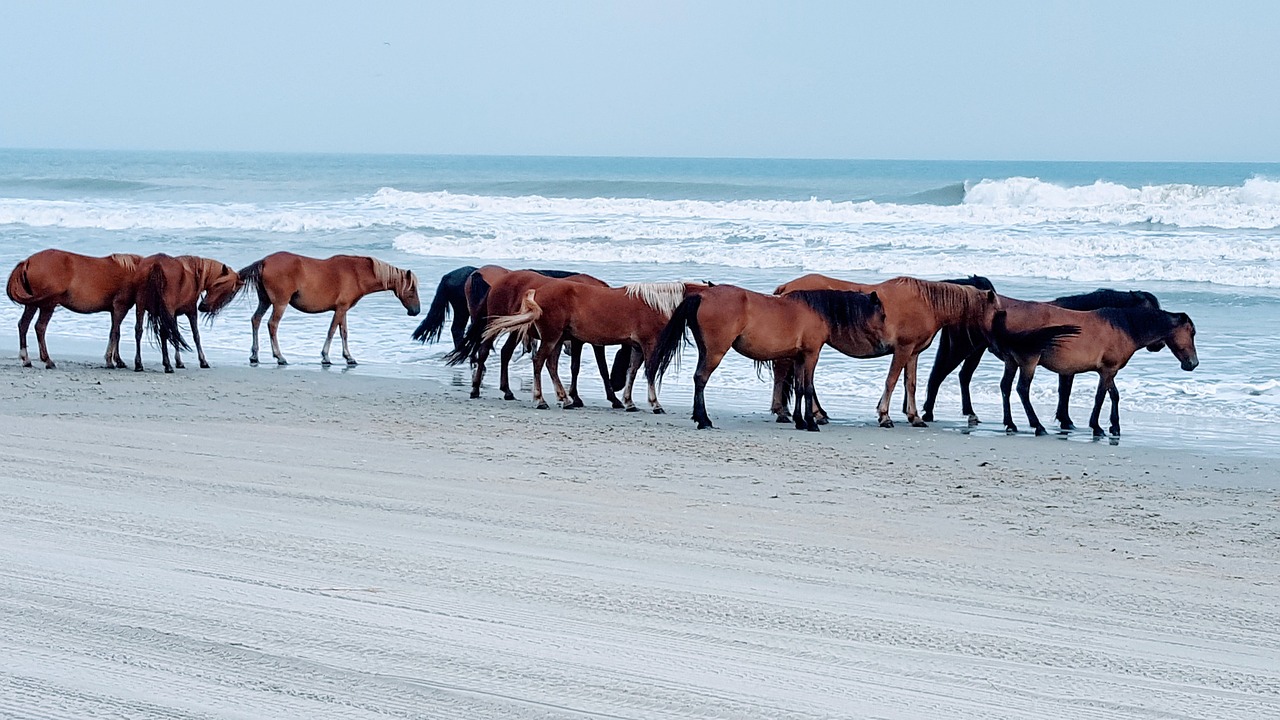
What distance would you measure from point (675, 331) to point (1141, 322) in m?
3.87

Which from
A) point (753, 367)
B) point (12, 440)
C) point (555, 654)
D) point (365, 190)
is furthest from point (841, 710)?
point (365, 190)

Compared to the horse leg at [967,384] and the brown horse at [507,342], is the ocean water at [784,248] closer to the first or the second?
the horse leg at [967,384]

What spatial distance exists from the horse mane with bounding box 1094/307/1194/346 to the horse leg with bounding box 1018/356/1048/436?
722 mm

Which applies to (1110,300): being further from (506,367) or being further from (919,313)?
(506,367)

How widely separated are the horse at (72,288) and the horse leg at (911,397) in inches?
279

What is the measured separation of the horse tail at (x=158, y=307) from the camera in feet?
38.9

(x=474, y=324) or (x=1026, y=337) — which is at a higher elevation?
(x=1026, y=337)

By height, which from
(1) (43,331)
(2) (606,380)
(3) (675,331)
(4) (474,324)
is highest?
(3) (675,331)

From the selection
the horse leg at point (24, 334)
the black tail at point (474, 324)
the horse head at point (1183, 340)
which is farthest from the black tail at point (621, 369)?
the horse leg at point (24, 334)

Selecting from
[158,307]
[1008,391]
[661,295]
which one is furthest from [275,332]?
[1008,391]

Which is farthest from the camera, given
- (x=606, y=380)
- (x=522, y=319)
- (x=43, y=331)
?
(x=43, y=331)

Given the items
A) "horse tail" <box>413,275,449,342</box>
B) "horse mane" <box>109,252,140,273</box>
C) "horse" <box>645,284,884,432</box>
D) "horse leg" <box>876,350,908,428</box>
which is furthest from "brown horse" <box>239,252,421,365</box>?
"horse leg" <box>876,350,908,428</box>

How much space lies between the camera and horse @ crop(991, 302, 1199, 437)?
32.8 feet

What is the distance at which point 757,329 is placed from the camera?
9.59 m
